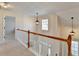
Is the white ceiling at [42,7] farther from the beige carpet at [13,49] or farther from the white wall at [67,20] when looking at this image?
the beige carpet at [13,49]

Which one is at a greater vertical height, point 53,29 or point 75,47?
point 53,29

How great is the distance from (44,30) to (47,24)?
9cm

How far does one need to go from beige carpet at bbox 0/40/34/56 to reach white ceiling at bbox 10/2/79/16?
452mm

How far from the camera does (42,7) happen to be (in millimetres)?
1457

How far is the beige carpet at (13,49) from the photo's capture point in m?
1.42

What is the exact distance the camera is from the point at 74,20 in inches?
55.3

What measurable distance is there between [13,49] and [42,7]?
2.24 feet

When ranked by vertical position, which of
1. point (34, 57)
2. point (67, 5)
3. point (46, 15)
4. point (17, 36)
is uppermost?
point (67, 5)

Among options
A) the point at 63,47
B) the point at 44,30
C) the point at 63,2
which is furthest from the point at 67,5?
the point at 63,47

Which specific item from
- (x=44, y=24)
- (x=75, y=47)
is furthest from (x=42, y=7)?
(x=75, y=47)

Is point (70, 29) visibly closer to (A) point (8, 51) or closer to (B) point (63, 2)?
(B) point (63, 2)

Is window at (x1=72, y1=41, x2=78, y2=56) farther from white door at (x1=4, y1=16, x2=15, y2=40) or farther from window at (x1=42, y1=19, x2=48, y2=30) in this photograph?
white door at (x1=4, y1=16, x2=15, y2=40)

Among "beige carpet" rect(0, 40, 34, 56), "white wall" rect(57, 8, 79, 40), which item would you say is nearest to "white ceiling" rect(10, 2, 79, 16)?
"white wall" rect(57, 8, 79, 40)

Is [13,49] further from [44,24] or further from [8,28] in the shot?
[44,24]
